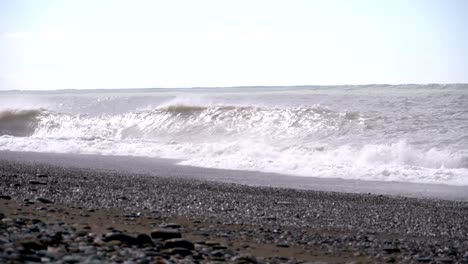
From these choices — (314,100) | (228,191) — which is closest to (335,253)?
(228,191)

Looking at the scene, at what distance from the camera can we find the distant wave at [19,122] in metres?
30.2

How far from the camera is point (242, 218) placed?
7.46 meters

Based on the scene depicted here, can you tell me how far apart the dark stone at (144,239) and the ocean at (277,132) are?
28.9 ft

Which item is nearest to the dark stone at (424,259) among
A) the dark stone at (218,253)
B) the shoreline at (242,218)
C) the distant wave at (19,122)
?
the shoreline at (242,218)

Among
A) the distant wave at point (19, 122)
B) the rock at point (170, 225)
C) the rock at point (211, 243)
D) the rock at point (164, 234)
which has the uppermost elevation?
the distant wave at point (19, 122)

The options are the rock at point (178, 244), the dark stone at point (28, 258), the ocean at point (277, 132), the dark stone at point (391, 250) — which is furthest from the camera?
the ocean at point (277, 132)

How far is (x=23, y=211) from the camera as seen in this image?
6.91 metres

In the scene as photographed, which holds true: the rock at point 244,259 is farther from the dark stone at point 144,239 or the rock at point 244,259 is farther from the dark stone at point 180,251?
the dark stone at point 144,239

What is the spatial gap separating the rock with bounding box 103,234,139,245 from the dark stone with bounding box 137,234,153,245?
0.11 feet

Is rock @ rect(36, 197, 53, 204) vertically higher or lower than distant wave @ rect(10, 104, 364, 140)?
lower

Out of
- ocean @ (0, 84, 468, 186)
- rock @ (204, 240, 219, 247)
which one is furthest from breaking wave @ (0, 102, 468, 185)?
rock @ (204, 240, 219, 247)

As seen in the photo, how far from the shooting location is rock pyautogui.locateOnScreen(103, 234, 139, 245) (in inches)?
213

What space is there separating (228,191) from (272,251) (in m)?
4.55

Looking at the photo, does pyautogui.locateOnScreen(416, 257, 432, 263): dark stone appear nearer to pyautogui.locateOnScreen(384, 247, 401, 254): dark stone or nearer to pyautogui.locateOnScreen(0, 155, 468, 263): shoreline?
pyautogui.locateOnScreen(0, 155, 468, 263): shoreline
